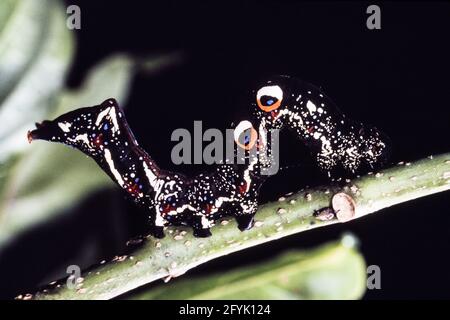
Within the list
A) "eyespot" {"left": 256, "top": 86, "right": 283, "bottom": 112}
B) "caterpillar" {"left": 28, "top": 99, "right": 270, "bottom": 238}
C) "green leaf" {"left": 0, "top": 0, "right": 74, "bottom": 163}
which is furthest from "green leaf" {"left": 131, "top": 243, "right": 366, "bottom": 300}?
"green leaf" {"left": 0, "top": 0, "right": 74, "bottom": 163}

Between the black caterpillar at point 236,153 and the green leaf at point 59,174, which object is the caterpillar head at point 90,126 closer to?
the black caterpillar at point 236,153

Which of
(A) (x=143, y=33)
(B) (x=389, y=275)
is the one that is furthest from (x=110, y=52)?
(B) (x=389, y=275)

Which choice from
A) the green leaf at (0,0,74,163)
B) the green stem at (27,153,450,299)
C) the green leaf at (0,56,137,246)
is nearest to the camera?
the green stem at (27,153,450,299)

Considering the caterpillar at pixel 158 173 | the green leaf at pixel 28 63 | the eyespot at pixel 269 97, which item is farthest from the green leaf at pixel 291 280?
the green leaf at pixel 28 63

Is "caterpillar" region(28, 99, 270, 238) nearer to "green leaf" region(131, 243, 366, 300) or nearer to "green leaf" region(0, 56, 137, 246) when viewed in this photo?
"green leaf" region(131, 243, 366, 300)

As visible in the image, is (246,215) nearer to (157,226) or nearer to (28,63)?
(157,226)

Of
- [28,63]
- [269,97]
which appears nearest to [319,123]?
[269,97]
